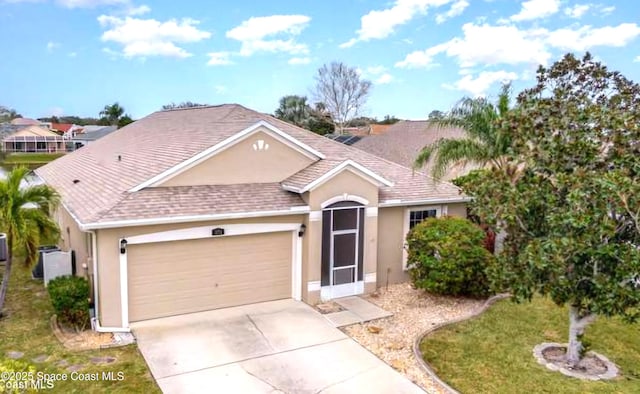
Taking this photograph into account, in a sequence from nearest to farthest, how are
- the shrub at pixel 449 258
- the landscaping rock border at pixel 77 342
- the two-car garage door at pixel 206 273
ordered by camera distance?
1. the landscaping rock border at pixel 77 342
2. the two-car garage door at pixel 206 273
3. the shrub at pixel 449 258

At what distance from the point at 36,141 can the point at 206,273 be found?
68331 millimetres

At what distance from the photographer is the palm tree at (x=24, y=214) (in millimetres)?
10750

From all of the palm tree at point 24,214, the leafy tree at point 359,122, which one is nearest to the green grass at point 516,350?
the palm tree at point 24,214

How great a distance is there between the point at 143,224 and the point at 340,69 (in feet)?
200

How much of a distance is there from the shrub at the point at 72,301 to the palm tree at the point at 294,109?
196ft

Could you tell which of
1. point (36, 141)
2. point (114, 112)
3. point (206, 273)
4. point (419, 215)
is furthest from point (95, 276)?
point (114, 112)

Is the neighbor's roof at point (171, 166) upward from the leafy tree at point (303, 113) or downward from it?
downward

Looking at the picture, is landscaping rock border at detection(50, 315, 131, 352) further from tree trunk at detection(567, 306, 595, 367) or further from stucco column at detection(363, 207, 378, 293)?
tree trunk at detection(567, 306, 595, 367)

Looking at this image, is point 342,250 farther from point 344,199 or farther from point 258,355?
point 258,355

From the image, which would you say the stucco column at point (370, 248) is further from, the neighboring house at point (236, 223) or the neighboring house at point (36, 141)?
the neighboring house at point (36, 141)

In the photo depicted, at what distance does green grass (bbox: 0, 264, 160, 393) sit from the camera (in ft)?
28.7

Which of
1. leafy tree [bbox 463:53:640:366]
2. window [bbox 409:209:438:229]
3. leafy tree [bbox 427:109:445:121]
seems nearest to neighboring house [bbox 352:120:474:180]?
leafy tree [bbox 427:109:445:121]

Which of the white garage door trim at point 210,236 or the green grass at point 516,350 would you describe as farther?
the white garage door trim at point 210,236

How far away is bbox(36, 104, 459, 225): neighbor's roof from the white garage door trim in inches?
19.5
